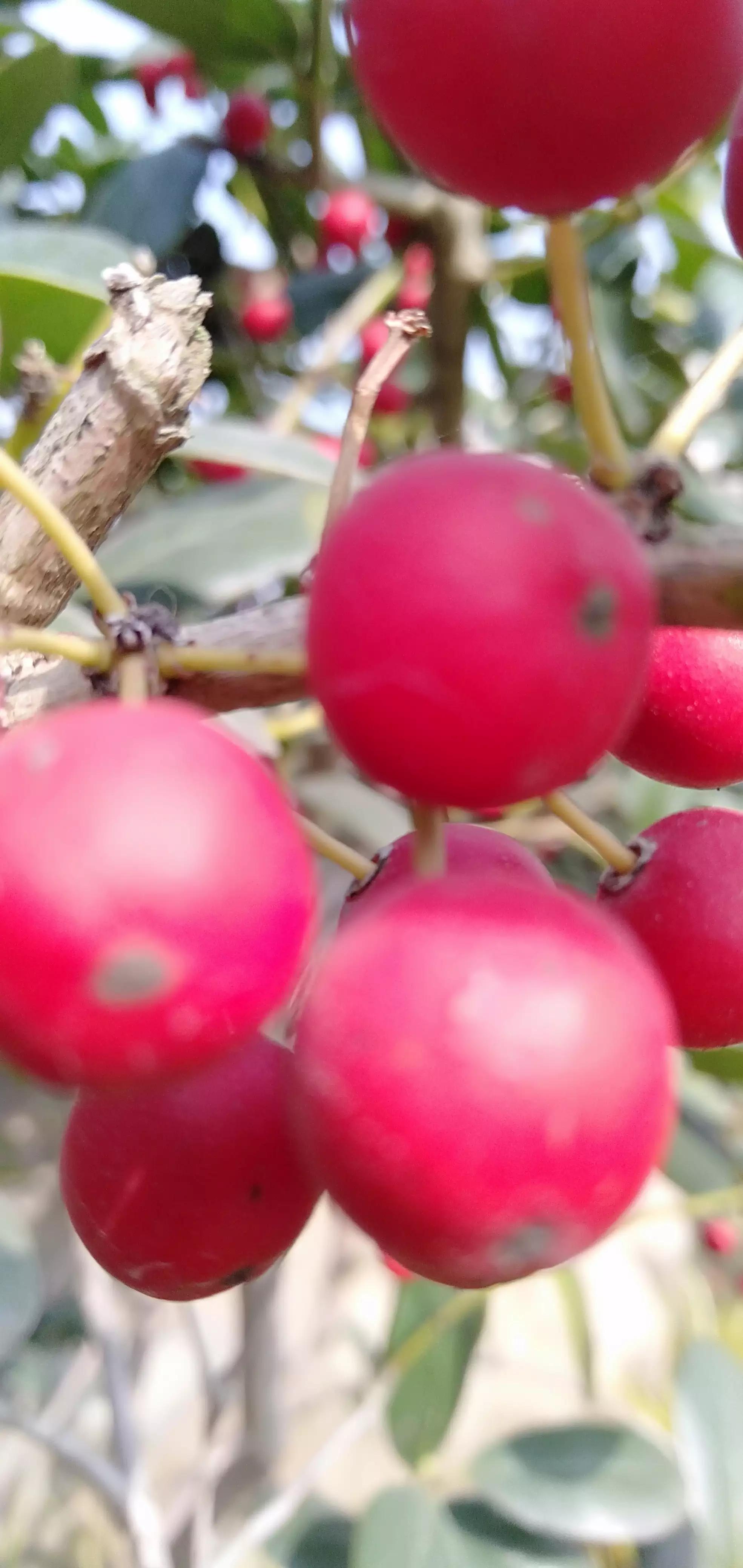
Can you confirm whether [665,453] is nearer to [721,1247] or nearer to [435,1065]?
[435,1065]

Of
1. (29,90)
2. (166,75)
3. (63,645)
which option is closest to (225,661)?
(63,645)

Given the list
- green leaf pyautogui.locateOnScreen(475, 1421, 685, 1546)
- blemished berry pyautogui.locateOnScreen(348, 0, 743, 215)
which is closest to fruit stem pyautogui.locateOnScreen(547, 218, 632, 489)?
blemished berry pyautogui.locateOnScreen(348, 0, 743, 215)

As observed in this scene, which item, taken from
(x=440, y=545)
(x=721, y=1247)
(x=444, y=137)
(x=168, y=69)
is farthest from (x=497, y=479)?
(x=721, y=1247)

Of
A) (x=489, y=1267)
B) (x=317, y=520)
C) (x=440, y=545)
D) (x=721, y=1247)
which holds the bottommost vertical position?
(x=721, y=1247)

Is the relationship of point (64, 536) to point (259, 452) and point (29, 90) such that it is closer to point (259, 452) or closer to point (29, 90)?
point (259, 452)

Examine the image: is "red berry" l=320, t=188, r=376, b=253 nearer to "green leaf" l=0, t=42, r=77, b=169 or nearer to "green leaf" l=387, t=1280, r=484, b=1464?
"green leaf" l=0, t=42, r=77, b=169

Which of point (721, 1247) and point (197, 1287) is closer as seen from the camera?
point (197, 1287)
